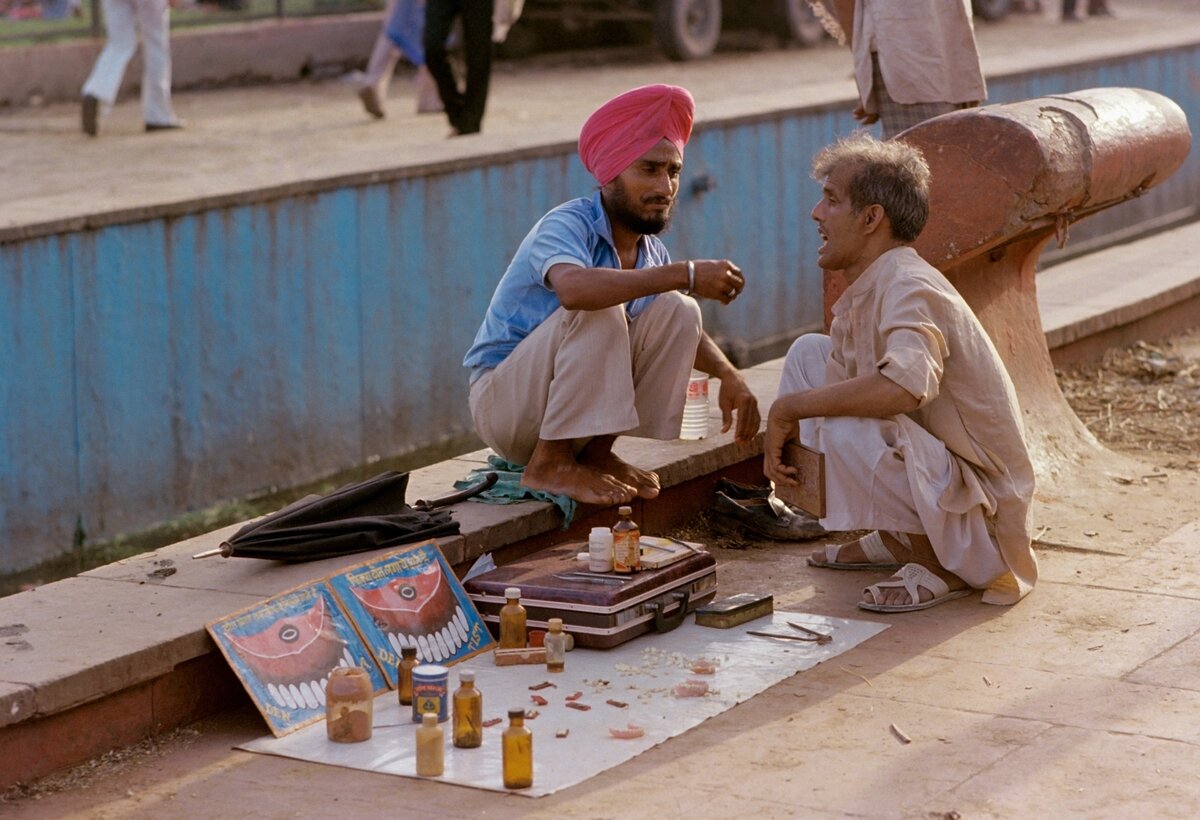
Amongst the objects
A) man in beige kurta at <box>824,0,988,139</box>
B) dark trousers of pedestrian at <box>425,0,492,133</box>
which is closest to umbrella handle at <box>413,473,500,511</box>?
man in beige kurta at <box>824,0,988,139</box>

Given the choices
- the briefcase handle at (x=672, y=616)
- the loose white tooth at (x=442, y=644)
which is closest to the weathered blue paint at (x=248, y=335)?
the loose white tooth at (x=442, y=644)

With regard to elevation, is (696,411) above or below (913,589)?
above

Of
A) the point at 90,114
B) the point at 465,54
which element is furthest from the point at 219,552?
the point at 90,114

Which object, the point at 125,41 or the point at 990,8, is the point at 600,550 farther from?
the point at 990,8

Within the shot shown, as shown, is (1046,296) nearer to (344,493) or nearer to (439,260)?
(439,260)

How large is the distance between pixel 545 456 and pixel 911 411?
0.96 meters

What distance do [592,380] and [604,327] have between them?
0.14 meters

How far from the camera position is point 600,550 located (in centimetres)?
448

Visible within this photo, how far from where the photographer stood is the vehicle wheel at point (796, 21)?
1962cm

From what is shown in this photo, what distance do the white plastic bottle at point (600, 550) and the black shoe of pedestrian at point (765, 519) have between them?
1.04m

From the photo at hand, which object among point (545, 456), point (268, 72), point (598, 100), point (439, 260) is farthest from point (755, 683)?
point (268, 72)

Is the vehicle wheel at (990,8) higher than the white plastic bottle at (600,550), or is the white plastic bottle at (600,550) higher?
the white plastic bottle at (600,550)

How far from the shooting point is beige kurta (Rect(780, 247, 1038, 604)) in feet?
14.9

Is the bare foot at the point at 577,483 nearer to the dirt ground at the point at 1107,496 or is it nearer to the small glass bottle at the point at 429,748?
the dirt ground at the point at 1107,496
